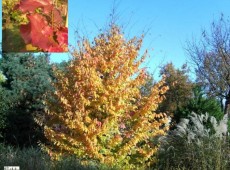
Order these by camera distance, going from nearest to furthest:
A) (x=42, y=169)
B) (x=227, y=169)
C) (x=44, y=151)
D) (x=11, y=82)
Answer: (x=42, y=169) < (x=227, y=169) < (x=44, y=151) < (x=11, y=82)

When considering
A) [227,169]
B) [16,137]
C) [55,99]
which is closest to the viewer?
[227,169]

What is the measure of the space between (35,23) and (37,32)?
8.5 inches

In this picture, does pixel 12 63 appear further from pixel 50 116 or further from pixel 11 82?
pixel 50 116

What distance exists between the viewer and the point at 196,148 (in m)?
9.24

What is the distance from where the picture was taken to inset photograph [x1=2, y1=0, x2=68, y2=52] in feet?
32.3

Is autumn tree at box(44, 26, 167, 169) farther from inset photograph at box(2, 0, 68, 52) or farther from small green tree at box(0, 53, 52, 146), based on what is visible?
small green tree at box(0, 53, 52, 146)

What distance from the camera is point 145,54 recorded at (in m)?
10.4

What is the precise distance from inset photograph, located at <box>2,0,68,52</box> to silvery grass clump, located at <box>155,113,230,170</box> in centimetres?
321

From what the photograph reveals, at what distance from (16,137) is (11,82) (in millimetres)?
1933

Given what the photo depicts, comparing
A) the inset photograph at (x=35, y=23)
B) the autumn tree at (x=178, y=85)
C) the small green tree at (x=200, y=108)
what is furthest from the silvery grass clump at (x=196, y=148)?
the autumn tree at (x=178, y=85)

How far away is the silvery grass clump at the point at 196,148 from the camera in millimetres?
8797

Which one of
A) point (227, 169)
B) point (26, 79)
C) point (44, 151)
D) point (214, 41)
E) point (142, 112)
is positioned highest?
point (214, 41)

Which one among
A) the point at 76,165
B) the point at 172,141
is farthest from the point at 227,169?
the point at 76,165

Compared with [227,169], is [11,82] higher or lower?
higher
